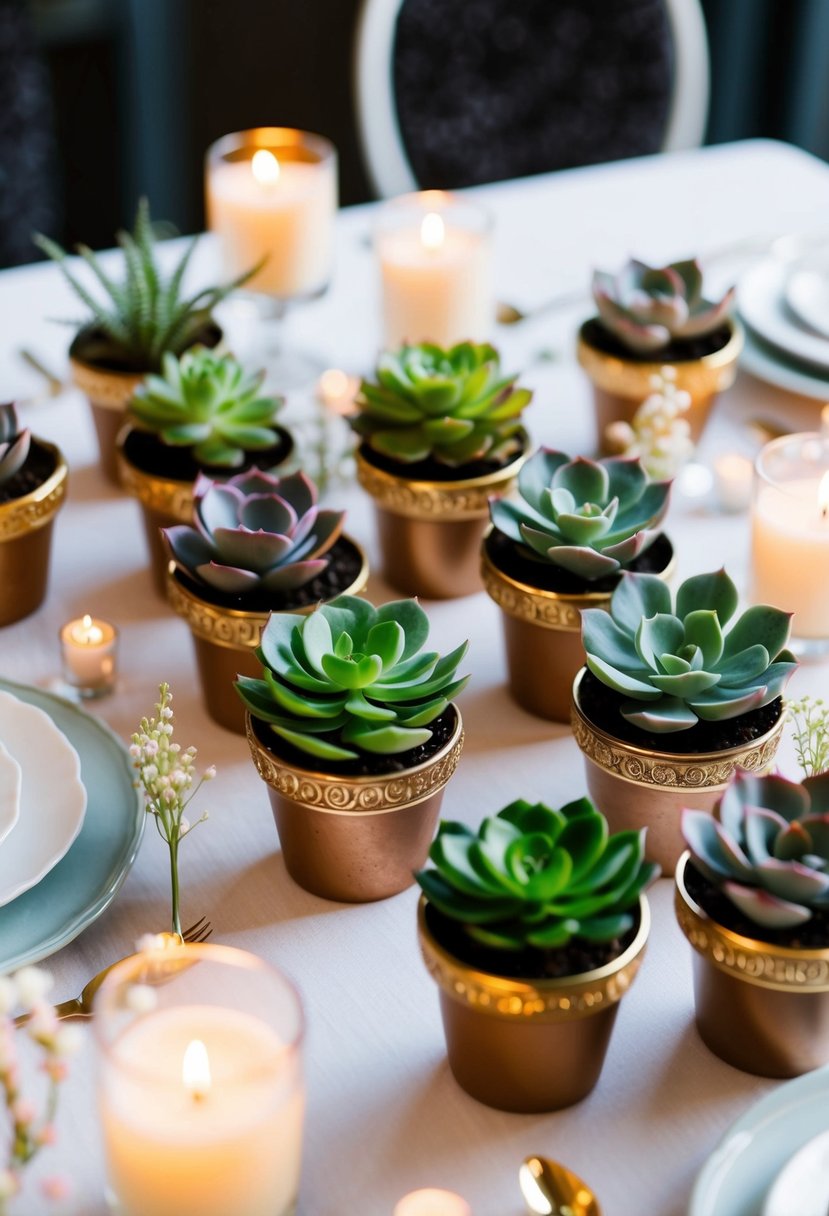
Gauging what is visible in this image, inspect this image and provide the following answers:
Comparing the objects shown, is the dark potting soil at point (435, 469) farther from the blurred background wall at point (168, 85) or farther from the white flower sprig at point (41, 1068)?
the blurred background wall at point (168, 85)

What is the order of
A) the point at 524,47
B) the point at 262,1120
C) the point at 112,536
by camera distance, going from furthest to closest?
1. the point at 524,47
2. the point at 112,536
3. the point at 262,1120

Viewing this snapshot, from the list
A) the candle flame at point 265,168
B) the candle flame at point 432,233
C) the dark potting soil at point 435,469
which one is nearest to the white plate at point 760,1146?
the dark potting soil at point 435,469

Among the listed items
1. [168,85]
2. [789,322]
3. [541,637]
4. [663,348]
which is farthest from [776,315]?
[168,85]

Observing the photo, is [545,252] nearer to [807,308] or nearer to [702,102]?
[807,308]

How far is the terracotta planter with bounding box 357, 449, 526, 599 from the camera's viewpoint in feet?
3.49

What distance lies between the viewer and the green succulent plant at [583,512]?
94 centimetres

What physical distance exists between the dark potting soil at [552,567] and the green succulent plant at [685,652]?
69mm

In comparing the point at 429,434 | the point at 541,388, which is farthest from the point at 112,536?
the point at 541,388

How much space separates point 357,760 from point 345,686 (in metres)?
0.04

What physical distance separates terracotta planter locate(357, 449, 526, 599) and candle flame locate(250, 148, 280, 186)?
468 mm

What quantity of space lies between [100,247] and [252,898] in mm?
2558

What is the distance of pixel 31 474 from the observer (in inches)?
41.8

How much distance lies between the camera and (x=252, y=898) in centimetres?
85

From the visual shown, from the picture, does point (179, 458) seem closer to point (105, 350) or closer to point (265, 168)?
point (105, 350)
